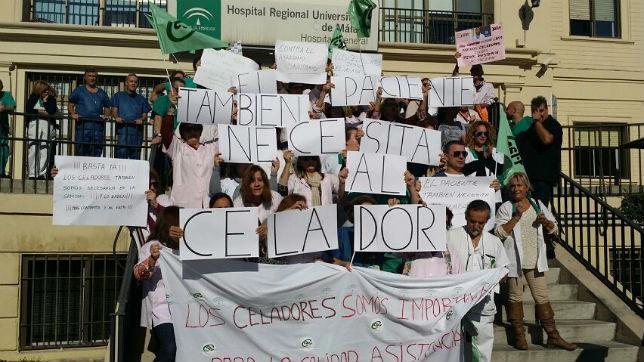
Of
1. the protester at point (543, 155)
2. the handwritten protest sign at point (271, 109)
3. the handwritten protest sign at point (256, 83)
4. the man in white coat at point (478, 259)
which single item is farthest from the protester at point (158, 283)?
the protester at point (543, 155)

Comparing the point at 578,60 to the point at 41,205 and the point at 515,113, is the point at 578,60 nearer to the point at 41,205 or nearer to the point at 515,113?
the point at 515,113

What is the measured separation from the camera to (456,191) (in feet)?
27.8

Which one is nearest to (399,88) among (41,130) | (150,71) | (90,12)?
(41,130)

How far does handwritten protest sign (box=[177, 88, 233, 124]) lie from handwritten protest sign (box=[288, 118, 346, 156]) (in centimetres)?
101

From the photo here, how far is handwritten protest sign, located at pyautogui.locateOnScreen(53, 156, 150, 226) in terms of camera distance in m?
7.26

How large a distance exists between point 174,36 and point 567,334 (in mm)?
5543

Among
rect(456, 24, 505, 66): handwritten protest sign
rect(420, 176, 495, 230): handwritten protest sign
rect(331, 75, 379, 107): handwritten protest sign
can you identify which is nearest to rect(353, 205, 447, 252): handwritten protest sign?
rect(420, 176, 495, 230): handwritten protest sign

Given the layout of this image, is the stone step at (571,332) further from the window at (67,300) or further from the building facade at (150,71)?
the window at (67,300)

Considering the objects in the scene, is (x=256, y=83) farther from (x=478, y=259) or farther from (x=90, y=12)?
(x=90, y=12)

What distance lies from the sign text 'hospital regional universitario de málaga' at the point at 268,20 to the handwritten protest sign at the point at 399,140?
7.80 m

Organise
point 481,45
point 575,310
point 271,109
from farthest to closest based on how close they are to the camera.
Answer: point 481,45, point 575,310, point 271,109

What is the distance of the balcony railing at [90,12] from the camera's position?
53.6 feet

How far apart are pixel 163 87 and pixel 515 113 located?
4.66 m

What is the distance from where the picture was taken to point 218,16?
53.8 feet
